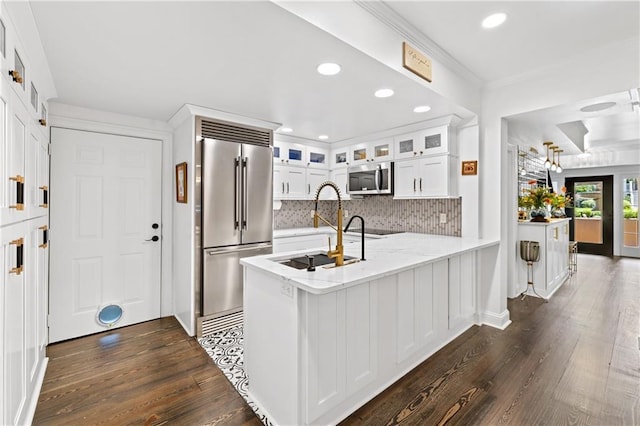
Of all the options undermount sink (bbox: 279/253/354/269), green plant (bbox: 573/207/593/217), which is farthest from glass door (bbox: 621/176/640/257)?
undermount sink (bbox: 279/253/354/269)

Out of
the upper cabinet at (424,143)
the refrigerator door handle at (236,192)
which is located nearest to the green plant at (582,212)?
the upper cabinet at (424,143)

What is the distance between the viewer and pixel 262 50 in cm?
189

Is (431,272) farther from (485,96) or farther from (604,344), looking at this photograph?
(485,96)

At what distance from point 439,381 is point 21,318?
265cm

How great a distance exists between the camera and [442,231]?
12.4ft

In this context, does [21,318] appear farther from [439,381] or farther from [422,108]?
[422,108]

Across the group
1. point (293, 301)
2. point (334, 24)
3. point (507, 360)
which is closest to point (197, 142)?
point (334, 24)

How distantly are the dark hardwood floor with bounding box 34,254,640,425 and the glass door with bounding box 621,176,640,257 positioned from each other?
5.47 meters

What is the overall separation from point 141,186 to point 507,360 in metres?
3.93

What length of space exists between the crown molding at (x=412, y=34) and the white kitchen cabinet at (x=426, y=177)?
0.89 metres

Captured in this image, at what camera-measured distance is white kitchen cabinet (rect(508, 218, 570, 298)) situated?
3.98 metres

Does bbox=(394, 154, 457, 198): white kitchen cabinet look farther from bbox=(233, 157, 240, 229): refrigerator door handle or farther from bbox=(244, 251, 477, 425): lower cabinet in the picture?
bbox=(233, 157, 240, 229): refrigerator door handle

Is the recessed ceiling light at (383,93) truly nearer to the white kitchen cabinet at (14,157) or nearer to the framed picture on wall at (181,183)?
the framed picture on wall at (181,183)

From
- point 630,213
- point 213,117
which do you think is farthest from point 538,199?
point 630,213
